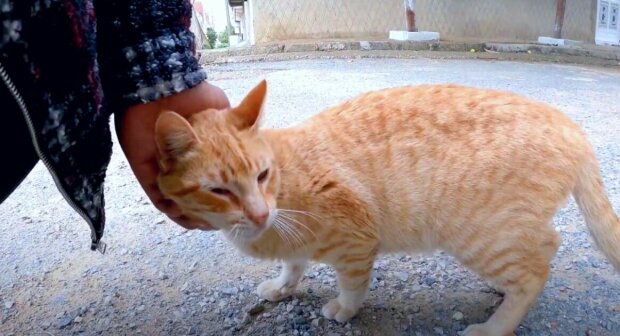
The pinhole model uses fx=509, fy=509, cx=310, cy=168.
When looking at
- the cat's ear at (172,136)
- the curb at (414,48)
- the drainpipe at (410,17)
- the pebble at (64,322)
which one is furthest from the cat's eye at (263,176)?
the drainpipe at (410,17)

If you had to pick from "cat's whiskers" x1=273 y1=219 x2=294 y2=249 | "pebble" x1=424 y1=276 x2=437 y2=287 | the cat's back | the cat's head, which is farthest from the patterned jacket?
"pebble" x1=424 y1=276 x2=437 y2=287

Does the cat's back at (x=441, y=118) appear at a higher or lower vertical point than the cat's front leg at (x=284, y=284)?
higher

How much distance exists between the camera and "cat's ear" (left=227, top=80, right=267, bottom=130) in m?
1.45

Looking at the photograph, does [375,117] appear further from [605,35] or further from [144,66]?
[605,35]

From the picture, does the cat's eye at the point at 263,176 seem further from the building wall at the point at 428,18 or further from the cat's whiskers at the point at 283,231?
the building wall at the point at 428,18

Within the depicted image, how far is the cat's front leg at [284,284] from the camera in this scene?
1799 mm

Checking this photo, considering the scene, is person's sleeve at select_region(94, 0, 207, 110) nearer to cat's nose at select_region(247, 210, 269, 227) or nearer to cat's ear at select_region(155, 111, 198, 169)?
cat's ear at select_region(155, 111, 198, 169)

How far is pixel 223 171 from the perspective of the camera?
1.36 m

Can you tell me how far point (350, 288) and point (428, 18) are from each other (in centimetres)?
1200

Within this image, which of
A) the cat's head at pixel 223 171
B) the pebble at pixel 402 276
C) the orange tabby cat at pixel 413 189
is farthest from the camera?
the pebble at pixel 402 276

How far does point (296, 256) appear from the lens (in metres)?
1.62

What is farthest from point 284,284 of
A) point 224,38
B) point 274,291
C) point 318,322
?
point 224,38

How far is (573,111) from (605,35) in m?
12.4

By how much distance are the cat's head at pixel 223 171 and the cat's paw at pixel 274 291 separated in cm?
40
